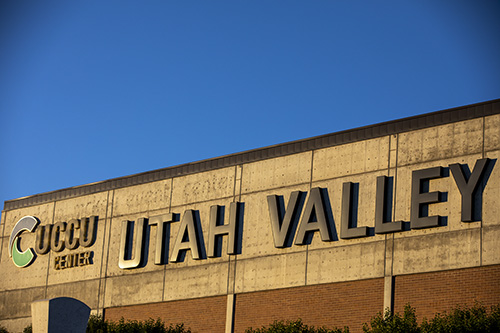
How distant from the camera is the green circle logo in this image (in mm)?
46000

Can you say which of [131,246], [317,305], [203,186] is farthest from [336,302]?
[131,246]

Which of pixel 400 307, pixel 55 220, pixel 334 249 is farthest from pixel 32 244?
pixel 400 307

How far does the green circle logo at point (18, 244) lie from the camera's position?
4600 centimetres

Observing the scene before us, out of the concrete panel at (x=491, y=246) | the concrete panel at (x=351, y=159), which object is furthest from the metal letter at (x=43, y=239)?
the concrete panel at (x=491, y=246)

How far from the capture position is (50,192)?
1827 inches

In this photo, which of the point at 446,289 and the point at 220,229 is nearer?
the point at 446,289

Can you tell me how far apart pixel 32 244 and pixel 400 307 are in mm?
22320

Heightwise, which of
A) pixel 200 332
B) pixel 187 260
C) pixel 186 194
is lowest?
pixel 200 332

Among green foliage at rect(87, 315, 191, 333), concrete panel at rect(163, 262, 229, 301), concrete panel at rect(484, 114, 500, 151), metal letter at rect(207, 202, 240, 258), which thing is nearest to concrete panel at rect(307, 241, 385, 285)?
metal letter at rect(207, 202, 240, 258)

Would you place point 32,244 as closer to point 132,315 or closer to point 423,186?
point 132,315

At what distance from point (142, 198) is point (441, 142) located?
15831 mm

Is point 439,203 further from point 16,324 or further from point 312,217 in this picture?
point 16,324

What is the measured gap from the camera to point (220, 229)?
38219 millimetres

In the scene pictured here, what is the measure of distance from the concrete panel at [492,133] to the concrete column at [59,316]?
17.7 metres
